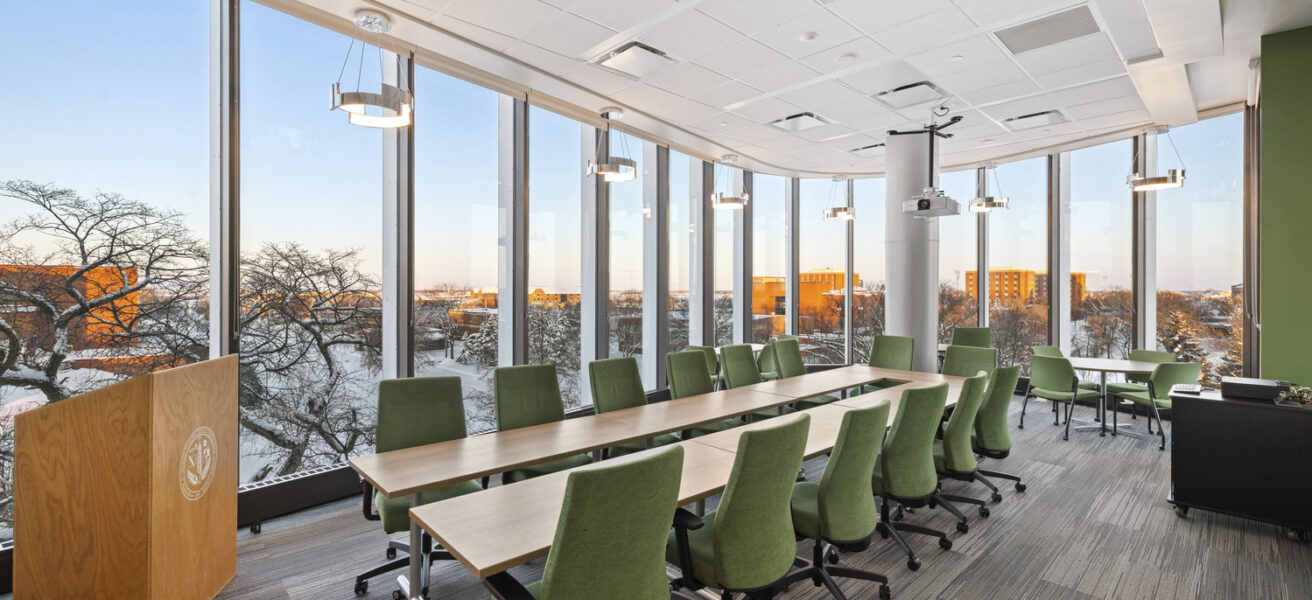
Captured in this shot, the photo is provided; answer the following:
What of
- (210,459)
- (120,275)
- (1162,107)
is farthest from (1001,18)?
(120,275)

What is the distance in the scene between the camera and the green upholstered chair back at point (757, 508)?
7.16 ft

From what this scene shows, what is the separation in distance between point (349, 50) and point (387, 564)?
12.7ft

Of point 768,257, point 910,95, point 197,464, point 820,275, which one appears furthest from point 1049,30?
point 197,464

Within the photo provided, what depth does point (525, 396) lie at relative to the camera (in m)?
3.87

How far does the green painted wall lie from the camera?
4.05 m

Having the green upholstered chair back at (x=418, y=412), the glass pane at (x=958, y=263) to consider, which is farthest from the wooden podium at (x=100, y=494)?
the glass pane at (x=958, y=263)

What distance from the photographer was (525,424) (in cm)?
382

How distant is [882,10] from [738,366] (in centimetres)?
326

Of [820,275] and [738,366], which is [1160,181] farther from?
[738,366]

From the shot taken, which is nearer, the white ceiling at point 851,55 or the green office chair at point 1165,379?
the white ceiling at point 851,55

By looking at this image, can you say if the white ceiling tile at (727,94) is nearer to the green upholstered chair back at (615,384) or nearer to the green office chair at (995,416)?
the green upholstered chair back at (615,384)

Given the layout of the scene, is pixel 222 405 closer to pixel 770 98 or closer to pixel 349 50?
pixel 349 50

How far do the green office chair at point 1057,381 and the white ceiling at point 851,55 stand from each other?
2.78 meters

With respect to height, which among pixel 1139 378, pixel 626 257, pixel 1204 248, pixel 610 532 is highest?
pixel 1204 248
